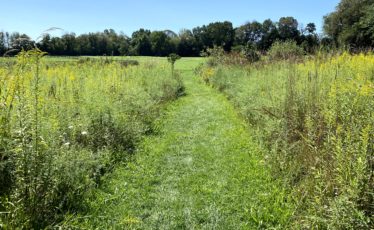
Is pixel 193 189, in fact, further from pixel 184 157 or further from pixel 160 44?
pixel 160 44

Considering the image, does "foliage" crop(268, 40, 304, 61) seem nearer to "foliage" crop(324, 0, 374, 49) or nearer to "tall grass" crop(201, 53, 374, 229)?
"tall grass" crop(201, 53, 374, 229)

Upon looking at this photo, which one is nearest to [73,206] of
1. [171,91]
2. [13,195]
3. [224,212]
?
[13,195]

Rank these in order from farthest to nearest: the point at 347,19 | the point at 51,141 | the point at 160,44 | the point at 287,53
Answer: the point at 160,44
the point at 347,19
the point at 287,53
the point at 51,141

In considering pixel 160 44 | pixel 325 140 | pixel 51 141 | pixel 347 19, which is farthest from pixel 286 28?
pixel 51 141

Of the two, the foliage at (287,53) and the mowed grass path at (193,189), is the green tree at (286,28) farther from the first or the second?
the mowed grass path at (193,189)

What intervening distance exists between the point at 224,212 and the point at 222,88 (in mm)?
11250

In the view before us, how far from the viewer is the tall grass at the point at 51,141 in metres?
3.24

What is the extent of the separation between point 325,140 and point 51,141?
3313 millimetres

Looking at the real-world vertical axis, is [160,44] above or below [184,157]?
above

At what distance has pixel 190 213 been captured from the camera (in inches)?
161

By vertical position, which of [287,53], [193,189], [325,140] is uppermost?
[287,53]

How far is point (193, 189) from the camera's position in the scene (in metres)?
4.80

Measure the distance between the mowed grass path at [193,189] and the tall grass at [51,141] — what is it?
35 cm

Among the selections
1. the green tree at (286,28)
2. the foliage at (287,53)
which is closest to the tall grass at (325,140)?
the foliage at (287,53)
